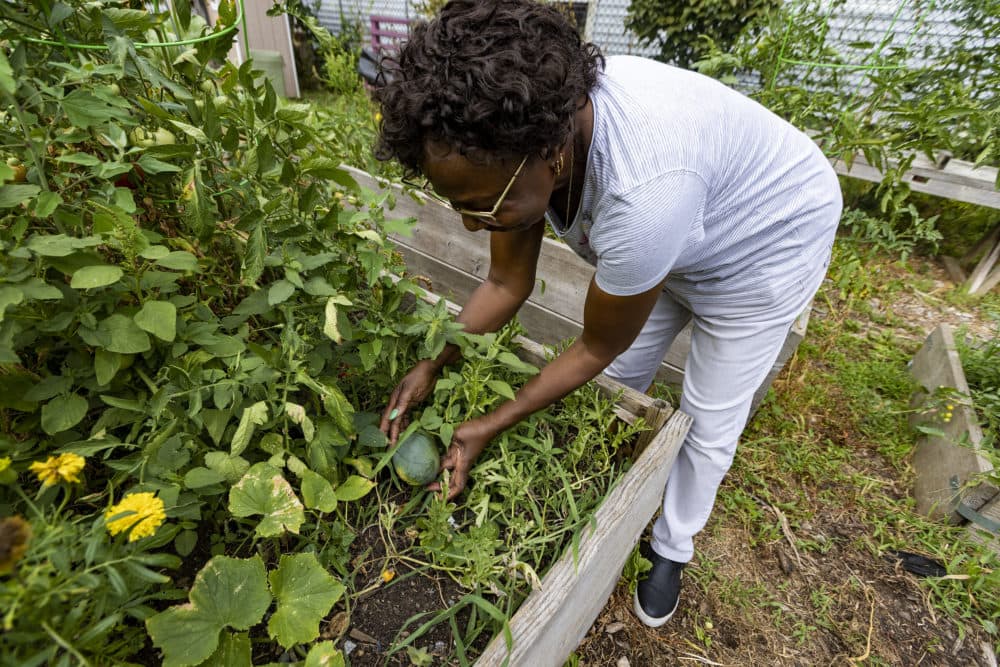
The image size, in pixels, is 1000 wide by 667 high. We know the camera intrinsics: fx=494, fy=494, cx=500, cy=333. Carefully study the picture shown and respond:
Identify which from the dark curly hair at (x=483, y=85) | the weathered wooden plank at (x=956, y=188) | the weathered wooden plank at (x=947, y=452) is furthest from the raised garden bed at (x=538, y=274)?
the weathered wooden plank at (x=956, y=188)

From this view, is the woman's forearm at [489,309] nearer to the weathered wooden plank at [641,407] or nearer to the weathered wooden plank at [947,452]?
the weathered wooden plank at [641,407]

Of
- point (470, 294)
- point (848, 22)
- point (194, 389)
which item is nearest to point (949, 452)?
point (470, 294)

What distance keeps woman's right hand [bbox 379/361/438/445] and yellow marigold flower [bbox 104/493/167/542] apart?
2.04 feet

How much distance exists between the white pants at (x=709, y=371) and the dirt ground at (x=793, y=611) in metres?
0.27

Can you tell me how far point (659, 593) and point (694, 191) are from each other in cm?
136

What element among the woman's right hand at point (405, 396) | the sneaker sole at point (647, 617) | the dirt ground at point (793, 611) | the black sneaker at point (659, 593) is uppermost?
the woman's right hand at point (405, 396)

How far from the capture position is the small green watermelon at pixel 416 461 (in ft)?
3.84

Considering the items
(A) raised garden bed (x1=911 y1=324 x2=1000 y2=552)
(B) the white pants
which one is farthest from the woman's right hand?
(A) raised garden bed (x1=911 y1=324 x2=1000 y2=552)

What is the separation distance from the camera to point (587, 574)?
3.57 feet

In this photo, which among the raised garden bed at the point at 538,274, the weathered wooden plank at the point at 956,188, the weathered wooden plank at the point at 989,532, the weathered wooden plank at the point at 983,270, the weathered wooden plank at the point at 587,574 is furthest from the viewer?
the weathered wooden plank at the point at 983,270

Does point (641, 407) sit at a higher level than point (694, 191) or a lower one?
lower

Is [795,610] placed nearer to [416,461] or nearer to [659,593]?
[659,593]

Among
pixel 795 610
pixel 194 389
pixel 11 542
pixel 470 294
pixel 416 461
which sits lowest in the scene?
pixel 795 610

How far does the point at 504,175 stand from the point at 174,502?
787 mm
